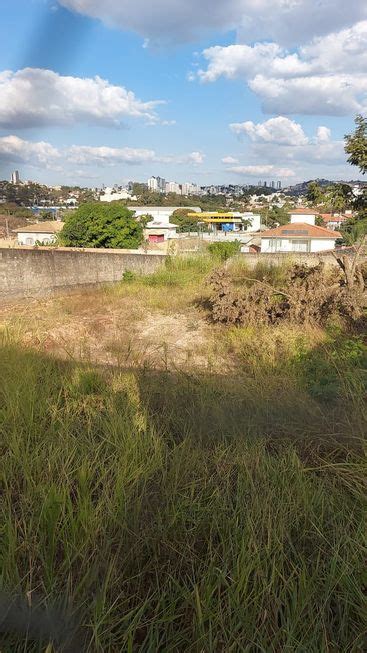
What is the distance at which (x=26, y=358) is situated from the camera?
3641 mm

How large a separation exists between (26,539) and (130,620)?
1.65 ft

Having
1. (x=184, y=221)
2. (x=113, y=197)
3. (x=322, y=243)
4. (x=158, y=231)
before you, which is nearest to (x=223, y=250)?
(x=322, y=243)

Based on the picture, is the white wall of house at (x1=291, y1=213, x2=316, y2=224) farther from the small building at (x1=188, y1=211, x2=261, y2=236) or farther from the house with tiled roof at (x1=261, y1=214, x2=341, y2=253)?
the house with tiled roof at (x1=261, y1=214, x2=341, y2=253)

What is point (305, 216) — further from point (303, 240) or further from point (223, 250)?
point (223, 250)

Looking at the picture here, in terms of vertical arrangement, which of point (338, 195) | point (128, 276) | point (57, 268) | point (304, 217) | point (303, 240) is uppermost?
point (304, 217)

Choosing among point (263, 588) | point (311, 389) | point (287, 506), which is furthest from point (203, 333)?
point (263, 588)

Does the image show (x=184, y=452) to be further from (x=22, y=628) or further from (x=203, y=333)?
(x=203, y=333)

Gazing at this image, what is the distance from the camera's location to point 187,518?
5.48 ft

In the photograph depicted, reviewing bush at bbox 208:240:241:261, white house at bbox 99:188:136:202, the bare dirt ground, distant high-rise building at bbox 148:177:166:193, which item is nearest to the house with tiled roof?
bush at bbox 208:240:241:261

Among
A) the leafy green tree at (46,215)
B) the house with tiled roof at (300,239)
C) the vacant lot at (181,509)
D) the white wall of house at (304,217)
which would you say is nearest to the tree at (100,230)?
the house with tiled roof at (300,239)

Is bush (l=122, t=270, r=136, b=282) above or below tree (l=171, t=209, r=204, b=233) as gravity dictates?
below

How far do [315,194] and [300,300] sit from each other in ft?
11.3

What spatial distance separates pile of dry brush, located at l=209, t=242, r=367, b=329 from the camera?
19.2 ft

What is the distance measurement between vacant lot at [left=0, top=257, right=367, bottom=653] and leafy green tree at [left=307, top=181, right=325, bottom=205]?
581cm
